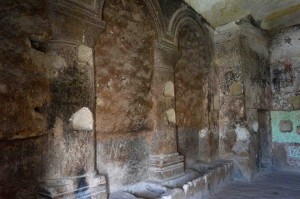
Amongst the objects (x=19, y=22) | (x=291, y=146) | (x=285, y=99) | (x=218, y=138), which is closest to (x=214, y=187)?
(x=218, y=138)

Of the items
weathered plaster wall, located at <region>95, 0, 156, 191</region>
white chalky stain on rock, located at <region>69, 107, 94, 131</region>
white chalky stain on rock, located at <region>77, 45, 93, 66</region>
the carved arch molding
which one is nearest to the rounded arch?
the carved arch molding

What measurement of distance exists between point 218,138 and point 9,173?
398 centimetres

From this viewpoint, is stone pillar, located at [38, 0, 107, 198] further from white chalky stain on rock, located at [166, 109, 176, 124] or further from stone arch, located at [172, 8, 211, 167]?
stone arch, located at [172, 8, 211, 167]

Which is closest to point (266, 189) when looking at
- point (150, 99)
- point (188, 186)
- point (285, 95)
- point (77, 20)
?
point (188, 186)

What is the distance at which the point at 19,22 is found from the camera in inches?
84.9

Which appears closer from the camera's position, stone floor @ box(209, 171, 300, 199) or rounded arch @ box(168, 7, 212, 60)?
stone floor @ box(209, 171, 300, 199)

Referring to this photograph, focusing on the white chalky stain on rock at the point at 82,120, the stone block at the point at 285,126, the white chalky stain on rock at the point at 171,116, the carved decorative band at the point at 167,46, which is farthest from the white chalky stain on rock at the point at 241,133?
the white chalky stain on rock at the point at 82,120

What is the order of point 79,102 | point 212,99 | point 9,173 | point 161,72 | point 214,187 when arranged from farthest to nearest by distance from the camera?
1. point 212,99
2. point 214,187
3. point 161,72
4. point 79,102
5. point 9,173

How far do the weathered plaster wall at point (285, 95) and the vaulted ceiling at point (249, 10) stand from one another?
1.59ft

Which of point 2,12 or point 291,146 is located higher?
point 2,12

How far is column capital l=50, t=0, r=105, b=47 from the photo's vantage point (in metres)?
2.28

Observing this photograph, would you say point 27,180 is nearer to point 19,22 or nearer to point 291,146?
point 19,22

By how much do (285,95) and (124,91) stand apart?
4051mm

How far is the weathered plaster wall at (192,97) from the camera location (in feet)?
13.8
